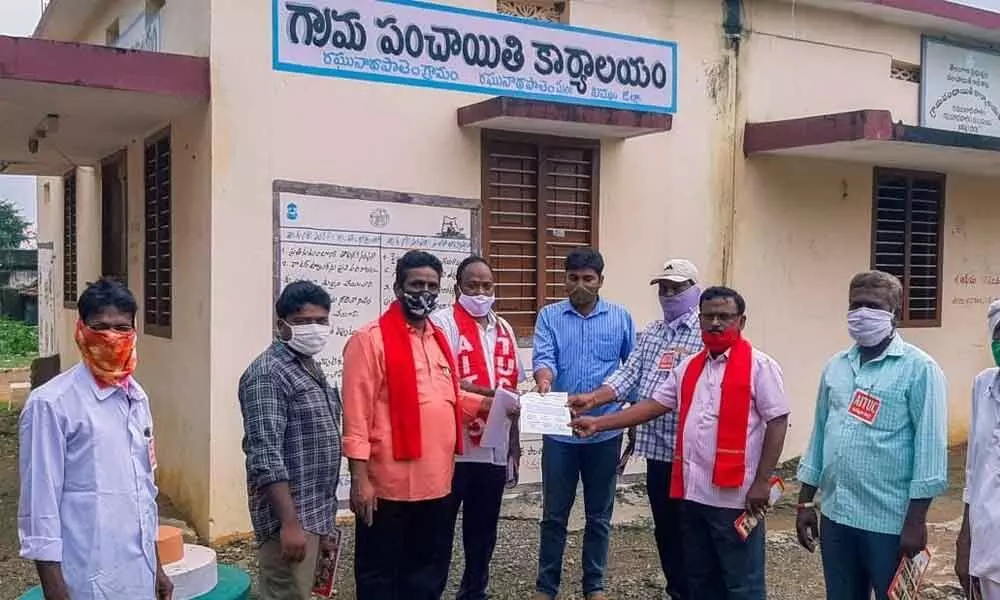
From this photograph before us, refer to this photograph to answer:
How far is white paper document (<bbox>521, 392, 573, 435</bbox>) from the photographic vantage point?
4496 millimetres

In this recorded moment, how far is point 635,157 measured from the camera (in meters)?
7.89

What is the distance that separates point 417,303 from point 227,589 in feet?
4.61

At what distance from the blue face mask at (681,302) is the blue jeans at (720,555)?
103 cm

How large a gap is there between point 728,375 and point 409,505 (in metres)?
1.44

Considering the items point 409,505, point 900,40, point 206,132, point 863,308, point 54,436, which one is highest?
point 900,40

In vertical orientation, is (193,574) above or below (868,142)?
below

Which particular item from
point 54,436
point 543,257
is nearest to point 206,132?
point 543,257

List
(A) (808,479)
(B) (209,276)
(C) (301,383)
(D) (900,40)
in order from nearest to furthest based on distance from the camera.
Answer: (C) (301,383) < (A) (808,479) < (B) (209,276) < (D) (900,40)

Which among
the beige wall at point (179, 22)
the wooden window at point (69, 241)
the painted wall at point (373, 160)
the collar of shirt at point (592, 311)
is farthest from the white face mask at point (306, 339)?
the wooden window at point (69, 241)

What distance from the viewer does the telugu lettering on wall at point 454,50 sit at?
4.70m

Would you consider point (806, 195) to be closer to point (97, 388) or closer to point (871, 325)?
point (871, 325)

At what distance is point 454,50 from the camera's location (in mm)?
5121

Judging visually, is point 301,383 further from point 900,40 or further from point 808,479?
point 900,40

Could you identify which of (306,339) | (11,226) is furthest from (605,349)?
(11,226)
